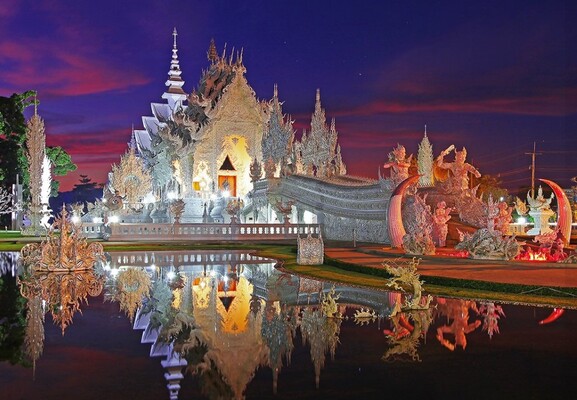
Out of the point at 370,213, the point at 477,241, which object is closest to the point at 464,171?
the point at 370,213

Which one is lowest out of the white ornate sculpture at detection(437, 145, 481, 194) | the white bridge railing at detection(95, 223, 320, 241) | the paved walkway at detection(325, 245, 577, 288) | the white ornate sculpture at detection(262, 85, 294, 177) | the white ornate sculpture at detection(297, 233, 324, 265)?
the paved walkway at detection(325, 245, 577, 288)

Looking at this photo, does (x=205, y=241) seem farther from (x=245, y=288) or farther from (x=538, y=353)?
(x=538, y=353)

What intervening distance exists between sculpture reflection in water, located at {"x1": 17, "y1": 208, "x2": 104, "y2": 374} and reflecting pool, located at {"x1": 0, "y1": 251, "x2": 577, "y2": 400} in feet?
0.16

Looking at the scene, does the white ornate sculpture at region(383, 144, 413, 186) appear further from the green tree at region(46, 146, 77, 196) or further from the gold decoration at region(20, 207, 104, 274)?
the green tree at region(46, 146, 77, 196)

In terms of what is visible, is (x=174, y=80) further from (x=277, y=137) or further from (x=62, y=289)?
(x=62, y=289)

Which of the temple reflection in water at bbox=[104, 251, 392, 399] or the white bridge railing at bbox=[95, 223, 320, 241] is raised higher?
the white bridge railing at bbox=[95, 223, 320, 241]

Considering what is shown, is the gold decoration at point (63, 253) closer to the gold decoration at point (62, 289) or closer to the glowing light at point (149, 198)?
the gold decoration at point (62, 289)

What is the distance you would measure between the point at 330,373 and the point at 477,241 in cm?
1147

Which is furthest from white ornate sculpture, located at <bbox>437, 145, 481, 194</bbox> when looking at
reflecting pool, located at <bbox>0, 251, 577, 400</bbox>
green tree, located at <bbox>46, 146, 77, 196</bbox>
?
green tree, located at <bbox>46, 146, 77, 196</bbox>

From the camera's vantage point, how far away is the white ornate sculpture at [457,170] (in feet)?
74.8

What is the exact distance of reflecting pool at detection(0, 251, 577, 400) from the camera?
556cm

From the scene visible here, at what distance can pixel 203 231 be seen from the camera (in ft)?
97.1

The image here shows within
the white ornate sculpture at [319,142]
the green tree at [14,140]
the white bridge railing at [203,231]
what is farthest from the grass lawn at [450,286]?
the green tree at [14,140]

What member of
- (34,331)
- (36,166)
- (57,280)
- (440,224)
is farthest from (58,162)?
(34,331)
